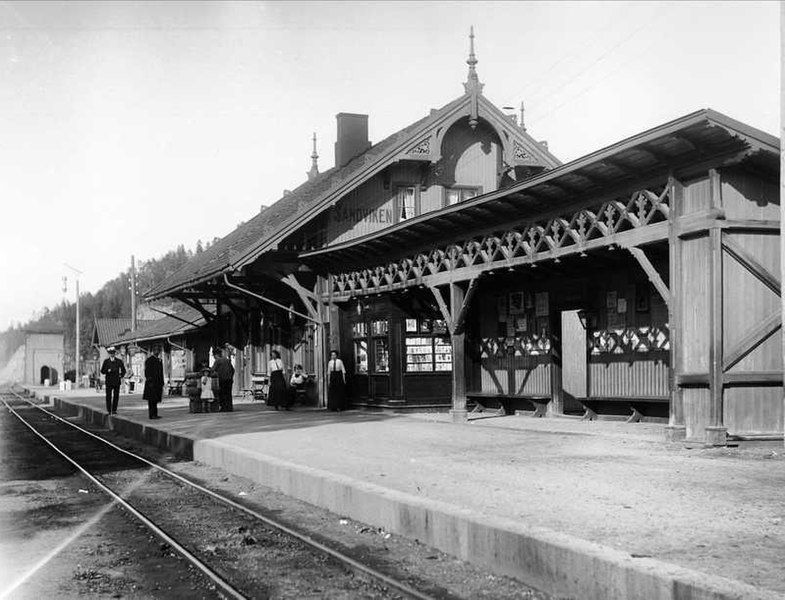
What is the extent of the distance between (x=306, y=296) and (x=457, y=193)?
4.84 metres

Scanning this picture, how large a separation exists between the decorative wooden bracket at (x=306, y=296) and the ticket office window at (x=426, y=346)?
3.58m

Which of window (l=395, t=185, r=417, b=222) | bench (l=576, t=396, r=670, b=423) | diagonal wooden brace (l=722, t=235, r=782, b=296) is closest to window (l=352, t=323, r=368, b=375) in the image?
window (l=395, t=185, r=417, b=222)

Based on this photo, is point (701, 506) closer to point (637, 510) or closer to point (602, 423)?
point (637, 510)

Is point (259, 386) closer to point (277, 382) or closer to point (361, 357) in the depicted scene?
point (277, 382)

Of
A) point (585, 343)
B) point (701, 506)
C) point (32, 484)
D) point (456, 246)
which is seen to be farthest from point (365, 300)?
point (701, 506)

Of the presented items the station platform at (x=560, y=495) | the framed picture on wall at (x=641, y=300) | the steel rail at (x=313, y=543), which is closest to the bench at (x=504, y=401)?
the station platform at (x=560, y=495)

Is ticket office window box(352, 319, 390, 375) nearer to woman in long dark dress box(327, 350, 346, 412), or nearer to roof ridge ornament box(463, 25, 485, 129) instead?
woman in long dark dress box(327, 350, 346, 412)

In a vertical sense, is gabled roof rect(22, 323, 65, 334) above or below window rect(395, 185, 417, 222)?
below

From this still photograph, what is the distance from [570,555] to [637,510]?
1.88m

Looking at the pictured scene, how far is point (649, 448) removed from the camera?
12.1 meters

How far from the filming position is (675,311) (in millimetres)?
12508

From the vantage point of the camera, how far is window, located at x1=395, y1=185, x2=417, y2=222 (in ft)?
79.5

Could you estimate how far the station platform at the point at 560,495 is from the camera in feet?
18.8

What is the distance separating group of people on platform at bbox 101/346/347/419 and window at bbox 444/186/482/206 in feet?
17.7
